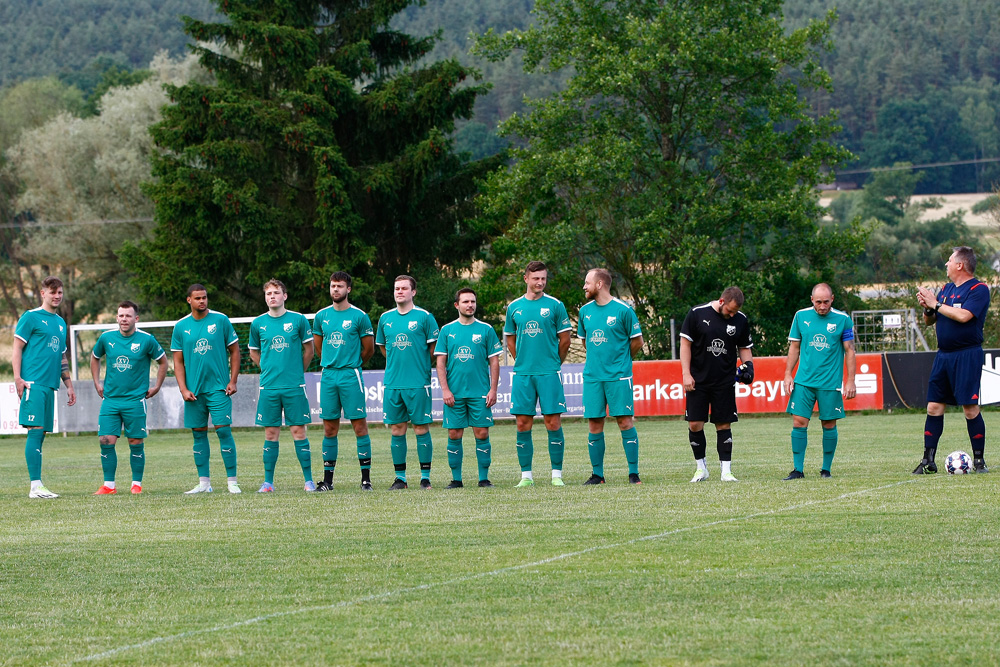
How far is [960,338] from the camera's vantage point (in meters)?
10.7

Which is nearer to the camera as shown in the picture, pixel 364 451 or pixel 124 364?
pixel 364 451

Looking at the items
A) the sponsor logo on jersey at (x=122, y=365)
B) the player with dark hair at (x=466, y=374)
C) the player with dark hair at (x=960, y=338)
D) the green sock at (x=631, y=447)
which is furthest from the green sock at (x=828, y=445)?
the sponsor logo on jersey at (x=122, y=365)

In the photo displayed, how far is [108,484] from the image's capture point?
39.2 feet

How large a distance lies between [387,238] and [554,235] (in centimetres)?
673

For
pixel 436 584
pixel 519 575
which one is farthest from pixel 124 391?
pixel 519 575

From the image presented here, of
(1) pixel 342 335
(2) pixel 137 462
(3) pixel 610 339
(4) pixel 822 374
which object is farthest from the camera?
(2) pixel 137 462

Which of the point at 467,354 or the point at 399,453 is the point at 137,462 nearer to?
the point at 399,453

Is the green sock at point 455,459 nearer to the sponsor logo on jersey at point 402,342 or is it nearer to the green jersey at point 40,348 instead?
the sponsor logo on jersey at point 402,342

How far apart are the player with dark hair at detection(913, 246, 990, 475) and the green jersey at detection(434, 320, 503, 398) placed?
3.97m

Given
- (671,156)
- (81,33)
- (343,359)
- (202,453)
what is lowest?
(202,453)

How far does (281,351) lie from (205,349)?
0.74 metres

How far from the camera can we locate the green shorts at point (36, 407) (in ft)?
37.9

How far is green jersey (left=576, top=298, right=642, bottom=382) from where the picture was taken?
11102mm

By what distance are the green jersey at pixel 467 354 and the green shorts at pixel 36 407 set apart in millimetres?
3850
